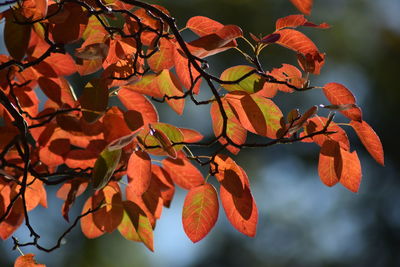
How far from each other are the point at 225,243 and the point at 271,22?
2.33m

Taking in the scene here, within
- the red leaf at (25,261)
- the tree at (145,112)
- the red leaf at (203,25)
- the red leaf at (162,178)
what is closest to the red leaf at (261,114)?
the tree at (145,112)

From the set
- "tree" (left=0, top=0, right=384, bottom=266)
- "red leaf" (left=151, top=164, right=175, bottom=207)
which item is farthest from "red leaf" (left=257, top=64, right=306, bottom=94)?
"red leaf" (left=151, top=164, right=175, bottom=207)

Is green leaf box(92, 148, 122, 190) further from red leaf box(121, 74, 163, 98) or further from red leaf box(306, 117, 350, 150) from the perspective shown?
red leaf box(306, 117, 350, 150)

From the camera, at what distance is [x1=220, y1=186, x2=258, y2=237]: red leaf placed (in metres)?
1.04

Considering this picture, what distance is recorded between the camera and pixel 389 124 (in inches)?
294

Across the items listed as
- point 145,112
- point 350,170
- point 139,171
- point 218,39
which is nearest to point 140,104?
point 145,112

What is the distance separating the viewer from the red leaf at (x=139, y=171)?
1.03 meters

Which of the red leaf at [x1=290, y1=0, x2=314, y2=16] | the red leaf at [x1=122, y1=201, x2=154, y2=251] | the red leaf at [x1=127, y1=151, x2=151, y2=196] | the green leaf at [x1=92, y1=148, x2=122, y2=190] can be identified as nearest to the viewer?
the red leaf at [x1=290, y1=0, x2=314, y2=16]

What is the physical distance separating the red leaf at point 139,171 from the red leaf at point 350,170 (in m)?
0.29

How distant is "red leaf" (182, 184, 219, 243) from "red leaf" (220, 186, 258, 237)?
0.02 meters

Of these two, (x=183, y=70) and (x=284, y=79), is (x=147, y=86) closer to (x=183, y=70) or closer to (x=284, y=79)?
(x=183, y=70)

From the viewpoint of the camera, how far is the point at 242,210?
3.44 feet

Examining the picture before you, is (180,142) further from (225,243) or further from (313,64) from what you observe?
(225,243)

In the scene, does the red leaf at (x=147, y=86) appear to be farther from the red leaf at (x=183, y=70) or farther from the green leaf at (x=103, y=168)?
the green leaf at (x=103, y=168)
